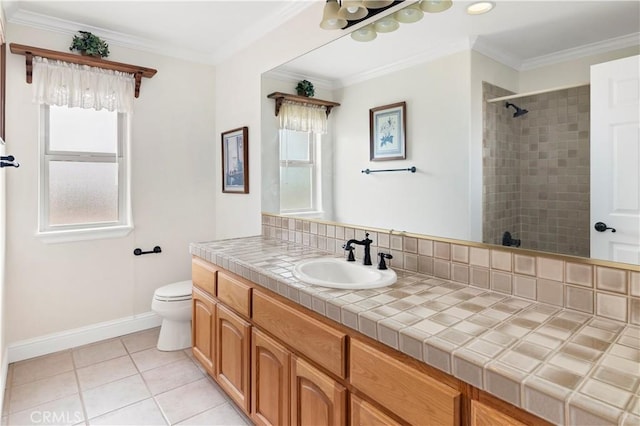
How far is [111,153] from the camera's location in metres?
2.93

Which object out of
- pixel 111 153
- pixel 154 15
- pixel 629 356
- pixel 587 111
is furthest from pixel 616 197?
pixel 111 153

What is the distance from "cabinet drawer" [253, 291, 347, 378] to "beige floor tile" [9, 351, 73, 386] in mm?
1736

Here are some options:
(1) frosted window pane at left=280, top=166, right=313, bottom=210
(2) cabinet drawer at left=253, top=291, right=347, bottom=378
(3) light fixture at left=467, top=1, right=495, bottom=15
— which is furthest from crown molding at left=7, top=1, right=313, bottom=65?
(2) cabinet drawer at left=253, top=291, right=347, bottom=378

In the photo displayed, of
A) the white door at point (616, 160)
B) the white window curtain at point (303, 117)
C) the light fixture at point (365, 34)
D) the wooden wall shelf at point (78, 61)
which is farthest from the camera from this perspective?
the wooden wall shelf at point (78, 61)

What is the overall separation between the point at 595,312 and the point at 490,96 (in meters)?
0.83

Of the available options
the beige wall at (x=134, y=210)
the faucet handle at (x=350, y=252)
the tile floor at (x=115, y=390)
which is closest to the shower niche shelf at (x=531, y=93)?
the faucet handle at (x=350, y=252)

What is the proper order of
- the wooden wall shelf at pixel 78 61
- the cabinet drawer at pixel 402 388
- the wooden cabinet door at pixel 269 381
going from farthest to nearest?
the wooden wall shelf at pixel 78 61 → the wooden cabinet door at pixel 269 381 → the cabinet drawer at pixel 402 388

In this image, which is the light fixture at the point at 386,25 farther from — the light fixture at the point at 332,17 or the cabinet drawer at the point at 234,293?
the cabinet drawer at the point at 234,293

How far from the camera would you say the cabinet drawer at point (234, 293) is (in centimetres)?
176

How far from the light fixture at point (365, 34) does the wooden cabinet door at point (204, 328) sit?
1.68 metres

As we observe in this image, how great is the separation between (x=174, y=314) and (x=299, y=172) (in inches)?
55.2

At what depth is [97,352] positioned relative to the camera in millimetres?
2697

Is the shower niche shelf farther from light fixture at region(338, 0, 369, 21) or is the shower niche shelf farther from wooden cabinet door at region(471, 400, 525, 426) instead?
wooden cabinet door at region(471, 400, 525, 426)

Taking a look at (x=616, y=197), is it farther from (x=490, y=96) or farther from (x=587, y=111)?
(x=490, y=96)
